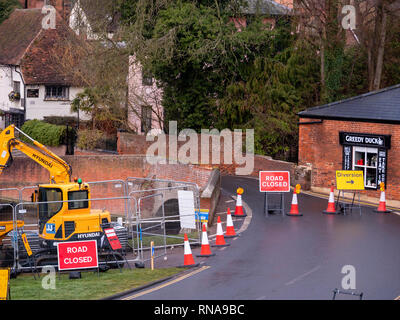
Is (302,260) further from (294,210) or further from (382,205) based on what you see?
(382,205)

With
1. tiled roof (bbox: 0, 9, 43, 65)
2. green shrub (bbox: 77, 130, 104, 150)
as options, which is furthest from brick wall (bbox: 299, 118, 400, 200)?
tiled roof (bbox: 0, 9, 43, 65)

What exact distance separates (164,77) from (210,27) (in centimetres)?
445

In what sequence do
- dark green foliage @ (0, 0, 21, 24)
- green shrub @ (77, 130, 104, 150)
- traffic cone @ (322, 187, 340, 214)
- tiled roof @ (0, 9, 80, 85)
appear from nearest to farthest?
traffic cone @ (322, 187, 340, 214) < green shrub @ (77, 130, 104, 150) < tiled roof @ (0, 9, 80, 85) < dark green foliage @ (0, 0, 21, 24)

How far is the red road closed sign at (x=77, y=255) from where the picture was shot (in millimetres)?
18391

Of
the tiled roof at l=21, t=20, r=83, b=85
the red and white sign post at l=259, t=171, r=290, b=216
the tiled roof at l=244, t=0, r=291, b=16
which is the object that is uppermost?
the tiled roof at l=244, t=0, r=291, b=16

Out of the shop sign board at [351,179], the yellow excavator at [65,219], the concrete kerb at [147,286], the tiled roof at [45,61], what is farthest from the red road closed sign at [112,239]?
the tiled roof at [45,61]

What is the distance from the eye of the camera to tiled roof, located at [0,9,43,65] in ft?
190

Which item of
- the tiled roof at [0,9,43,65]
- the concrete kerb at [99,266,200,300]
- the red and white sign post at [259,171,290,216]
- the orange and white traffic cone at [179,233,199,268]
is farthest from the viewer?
the tiled roof at [0,9,43,65]

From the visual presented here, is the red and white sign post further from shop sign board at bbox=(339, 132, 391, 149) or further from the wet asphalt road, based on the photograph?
shop sign board at bbox=(339, 132, 391, 149)

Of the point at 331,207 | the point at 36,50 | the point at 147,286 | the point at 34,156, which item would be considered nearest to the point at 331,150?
the point at 331,207

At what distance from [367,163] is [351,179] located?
→ 271 cm

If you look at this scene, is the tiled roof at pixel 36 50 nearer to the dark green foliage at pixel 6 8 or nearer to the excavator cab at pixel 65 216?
the dark green foliage at pixel 6 8

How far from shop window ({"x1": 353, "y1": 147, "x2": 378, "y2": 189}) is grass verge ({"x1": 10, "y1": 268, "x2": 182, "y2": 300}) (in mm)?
13548

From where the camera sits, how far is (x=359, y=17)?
40.8 m
